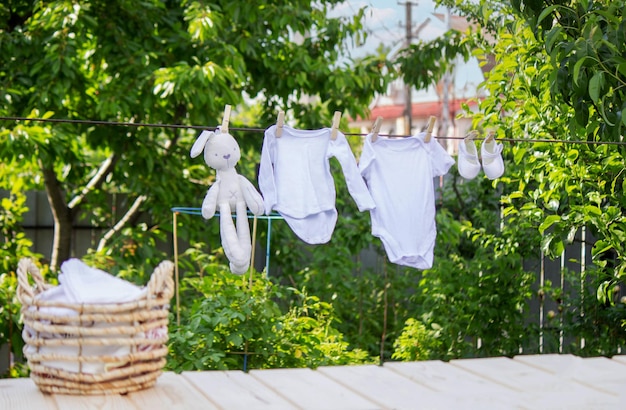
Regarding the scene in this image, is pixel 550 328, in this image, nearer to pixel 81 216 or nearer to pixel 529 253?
pixel 529 253

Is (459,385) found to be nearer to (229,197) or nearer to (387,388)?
(387,388)

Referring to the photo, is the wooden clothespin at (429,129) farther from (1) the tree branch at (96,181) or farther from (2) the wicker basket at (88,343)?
(1) the tree branch at (96,181)

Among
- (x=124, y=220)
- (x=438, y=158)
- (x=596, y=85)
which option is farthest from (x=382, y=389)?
(x=124, y=220)

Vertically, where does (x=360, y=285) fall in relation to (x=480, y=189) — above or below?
below

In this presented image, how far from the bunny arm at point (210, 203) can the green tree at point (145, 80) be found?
141 centimetres

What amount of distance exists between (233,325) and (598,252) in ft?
4.10

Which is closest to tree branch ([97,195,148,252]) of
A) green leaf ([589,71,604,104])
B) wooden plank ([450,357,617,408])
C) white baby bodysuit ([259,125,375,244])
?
white baby bodysuit ([259,125,375,244])

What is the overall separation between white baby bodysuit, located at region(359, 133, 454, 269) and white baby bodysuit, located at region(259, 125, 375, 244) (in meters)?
0.06

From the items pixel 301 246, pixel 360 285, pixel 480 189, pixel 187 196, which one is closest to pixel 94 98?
pixel 187 196

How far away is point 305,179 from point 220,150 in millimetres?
254

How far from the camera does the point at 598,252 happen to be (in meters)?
2.91

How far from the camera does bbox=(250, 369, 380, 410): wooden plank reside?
1863 mm

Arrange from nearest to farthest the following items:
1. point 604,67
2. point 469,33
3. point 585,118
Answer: point 604,67 < point 585,118 < point 469,33

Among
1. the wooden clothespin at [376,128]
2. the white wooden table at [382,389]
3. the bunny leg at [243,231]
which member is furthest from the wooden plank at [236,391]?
the wooden clothespin at [376,128]
